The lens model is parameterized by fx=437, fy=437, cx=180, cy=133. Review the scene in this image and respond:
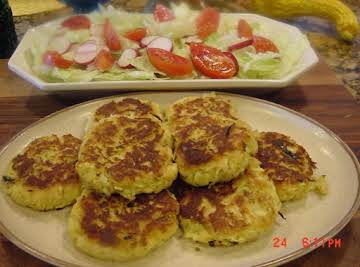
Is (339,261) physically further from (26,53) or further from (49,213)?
(26,53)

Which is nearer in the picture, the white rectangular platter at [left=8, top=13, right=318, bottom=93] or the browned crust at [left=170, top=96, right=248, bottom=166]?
the browned crust at [left=170, top=96, right=248, bottom=166]

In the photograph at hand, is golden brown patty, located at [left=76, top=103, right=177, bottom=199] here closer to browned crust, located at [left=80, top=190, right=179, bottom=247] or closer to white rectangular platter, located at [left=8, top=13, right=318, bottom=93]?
browned crust, located at [left=80, top=190, right=179, bottom=247]

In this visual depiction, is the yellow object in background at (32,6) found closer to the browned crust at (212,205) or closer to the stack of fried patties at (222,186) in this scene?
the stack of fried patties at (222,186)

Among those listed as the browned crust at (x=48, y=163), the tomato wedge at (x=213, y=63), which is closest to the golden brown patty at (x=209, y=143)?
the browned crust at (x=48, y=163)

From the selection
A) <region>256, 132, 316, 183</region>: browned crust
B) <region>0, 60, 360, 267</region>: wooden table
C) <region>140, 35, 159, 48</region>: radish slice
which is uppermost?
<region>256, 132, 316, 183</region>: browned crust

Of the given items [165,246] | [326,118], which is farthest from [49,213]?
[326,118]

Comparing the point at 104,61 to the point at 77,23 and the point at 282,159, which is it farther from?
the point at 282,159

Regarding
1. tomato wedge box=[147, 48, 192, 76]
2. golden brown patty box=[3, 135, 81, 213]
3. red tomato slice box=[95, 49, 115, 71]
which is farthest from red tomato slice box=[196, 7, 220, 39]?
golden brown patty box=[3, 135, 81, 213]

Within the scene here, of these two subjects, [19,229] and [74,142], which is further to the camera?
[74,142]
